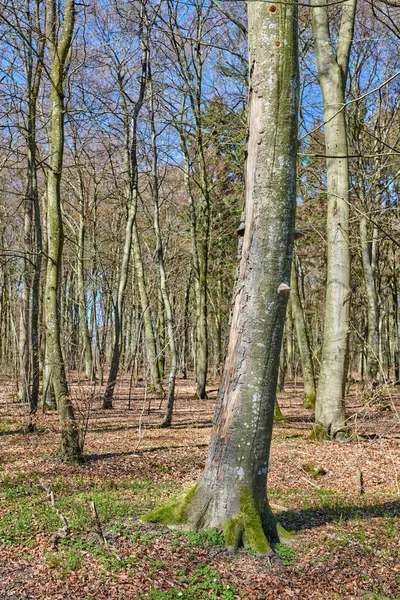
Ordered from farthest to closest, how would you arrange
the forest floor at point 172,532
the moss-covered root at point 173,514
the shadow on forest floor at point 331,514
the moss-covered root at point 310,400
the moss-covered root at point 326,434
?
the moss-covered root at point 310,400
the moss-covered root at point 326,434
the shadow on forest floor at point 331,514
the moss-covered root at point 173,514
the forest floor at point 172,532

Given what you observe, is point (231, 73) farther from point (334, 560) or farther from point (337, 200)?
point (334, 560)

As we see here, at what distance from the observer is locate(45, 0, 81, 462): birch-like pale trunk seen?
7402mm

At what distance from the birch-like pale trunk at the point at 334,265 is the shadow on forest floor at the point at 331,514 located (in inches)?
128

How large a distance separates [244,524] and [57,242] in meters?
5.34

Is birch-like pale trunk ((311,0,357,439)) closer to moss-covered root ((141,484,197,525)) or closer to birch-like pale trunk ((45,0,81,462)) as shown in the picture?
birch-like pale trunk ((45,0,81,462))

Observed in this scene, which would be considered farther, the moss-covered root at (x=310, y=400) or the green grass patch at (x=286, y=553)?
the moss-covered root at (x=310, y=400)

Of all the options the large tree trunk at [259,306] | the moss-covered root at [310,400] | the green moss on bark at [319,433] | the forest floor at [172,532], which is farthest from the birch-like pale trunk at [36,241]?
the moss-covered root at [310,400]

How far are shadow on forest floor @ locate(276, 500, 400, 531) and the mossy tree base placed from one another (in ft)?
1.64

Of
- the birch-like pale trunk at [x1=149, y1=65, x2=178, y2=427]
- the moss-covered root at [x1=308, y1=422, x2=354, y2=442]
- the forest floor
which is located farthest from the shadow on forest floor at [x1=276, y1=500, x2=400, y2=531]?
the birch-like pale trunk at [x1=149, y1=65, x2=178, y2=427]

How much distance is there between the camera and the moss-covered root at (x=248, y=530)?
416 centimetres

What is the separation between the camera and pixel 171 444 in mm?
9555

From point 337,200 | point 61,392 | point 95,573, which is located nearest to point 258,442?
point 95,573

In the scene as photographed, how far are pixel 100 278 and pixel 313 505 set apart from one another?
20833mm

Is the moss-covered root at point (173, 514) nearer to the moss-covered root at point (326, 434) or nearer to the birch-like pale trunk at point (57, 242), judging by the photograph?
the birch-like pale trunk at point (57, 242)
